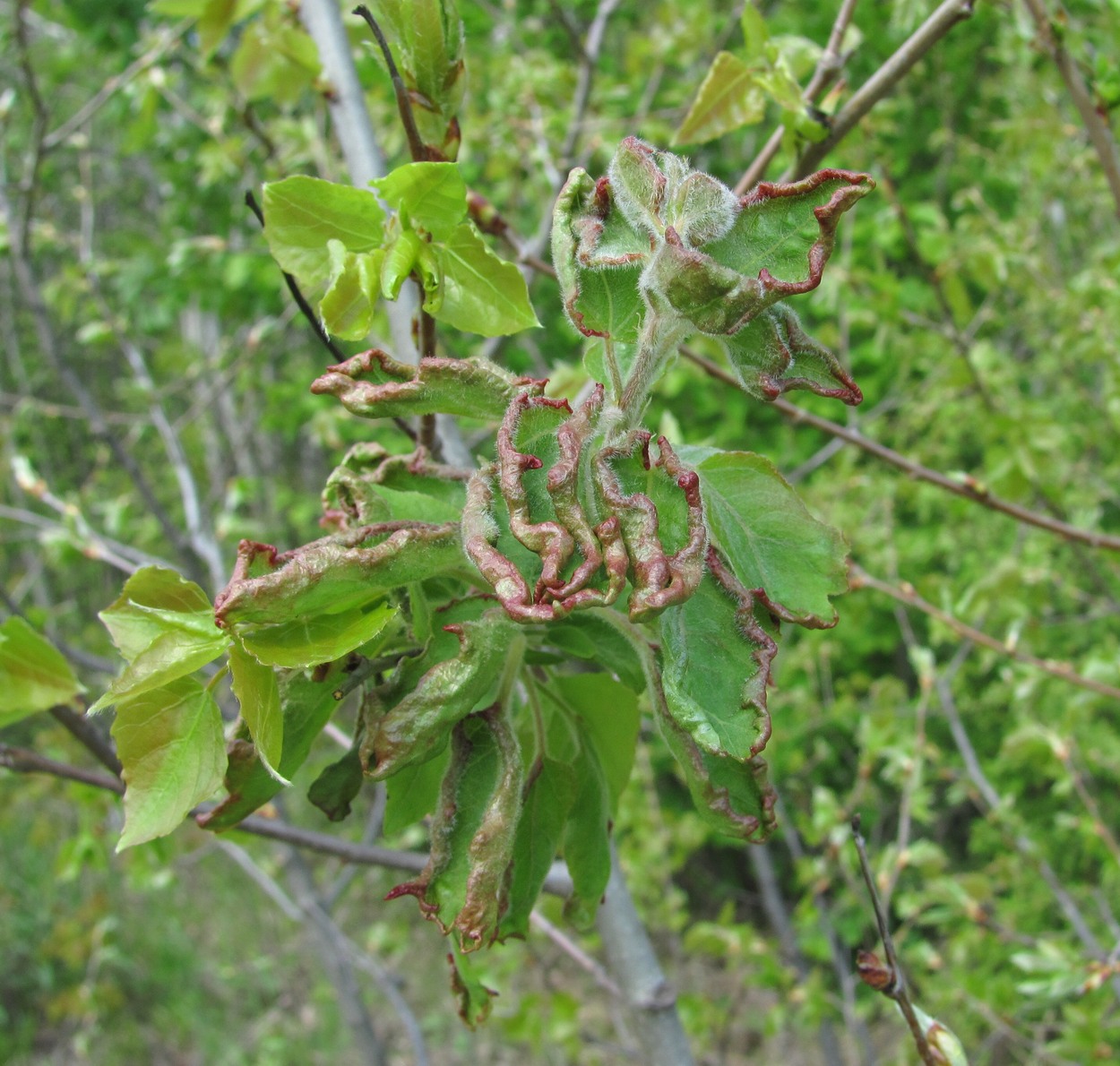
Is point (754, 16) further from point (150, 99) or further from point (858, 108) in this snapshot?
point (150, 99)

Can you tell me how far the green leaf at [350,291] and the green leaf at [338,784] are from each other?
13.0 inches

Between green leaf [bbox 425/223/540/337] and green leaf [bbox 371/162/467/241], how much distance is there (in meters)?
0.01

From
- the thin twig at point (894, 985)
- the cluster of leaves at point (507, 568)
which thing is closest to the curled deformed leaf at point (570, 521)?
the cluster of leaves at point (507, 568)

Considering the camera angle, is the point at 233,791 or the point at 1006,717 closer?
the point at 233,791

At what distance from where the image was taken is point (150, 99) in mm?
2262

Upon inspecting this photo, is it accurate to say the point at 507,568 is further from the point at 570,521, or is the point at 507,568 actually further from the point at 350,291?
the point at 350,291

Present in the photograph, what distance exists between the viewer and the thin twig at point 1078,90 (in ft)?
3.96

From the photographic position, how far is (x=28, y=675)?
0.93 metres

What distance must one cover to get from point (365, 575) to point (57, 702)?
575 millimetres

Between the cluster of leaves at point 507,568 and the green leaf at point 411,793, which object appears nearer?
the cluster of leaves at point 507,568

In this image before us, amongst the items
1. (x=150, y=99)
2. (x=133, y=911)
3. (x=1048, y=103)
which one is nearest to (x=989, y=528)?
(x=1048, y=103)

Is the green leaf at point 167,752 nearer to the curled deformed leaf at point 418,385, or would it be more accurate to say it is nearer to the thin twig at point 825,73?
the curled deformed leaf at point 418,385

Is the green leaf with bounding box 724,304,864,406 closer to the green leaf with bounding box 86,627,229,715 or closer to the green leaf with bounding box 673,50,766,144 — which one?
the green leaf with bounding box 86,627,229,715

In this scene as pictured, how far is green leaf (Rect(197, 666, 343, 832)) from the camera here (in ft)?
2.10
